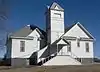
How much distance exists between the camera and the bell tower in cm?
4034

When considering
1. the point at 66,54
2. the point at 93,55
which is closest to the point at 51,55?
the point at 66,54

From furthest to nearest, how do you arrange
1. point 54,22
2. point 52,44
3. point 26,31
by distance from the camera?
point 26,31 → point 54,22 → point 52,44

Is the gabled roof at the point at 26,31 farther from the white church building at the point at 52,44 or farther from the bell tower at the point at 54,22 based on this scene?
the bell tower at the point at 54,22

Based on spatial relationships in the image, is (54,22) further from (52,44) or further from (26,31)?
(26,31)

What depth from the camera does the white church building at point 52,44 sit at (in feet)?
127

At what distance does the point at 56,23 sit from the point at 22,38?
6.30m

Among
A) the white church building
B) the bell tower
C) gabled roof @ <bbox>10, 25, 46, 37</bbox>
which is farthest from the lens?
the bell tower

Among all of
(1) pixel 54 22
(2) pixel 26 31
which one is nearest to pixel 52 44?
(1) pixel 54 22

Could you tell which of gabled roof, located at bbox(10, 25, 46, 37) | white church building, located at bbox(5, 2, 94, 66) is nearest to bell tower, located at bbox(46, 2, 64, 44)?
white church building, located at bbox(5, 2, 94, 66)

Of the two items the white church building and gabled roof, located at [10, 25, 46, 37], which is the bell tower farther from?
gabled roof, located at [10, 25, 46, 37]

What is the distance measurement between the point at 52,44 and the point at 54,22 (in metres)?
3.75

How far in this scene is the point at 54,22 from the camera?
4066cm

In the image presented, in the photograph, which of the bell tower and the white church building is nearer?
the white church building

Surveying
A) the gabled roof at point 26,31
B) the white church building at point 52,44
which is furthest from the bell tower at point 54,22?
the gabled roof at point 26,31
